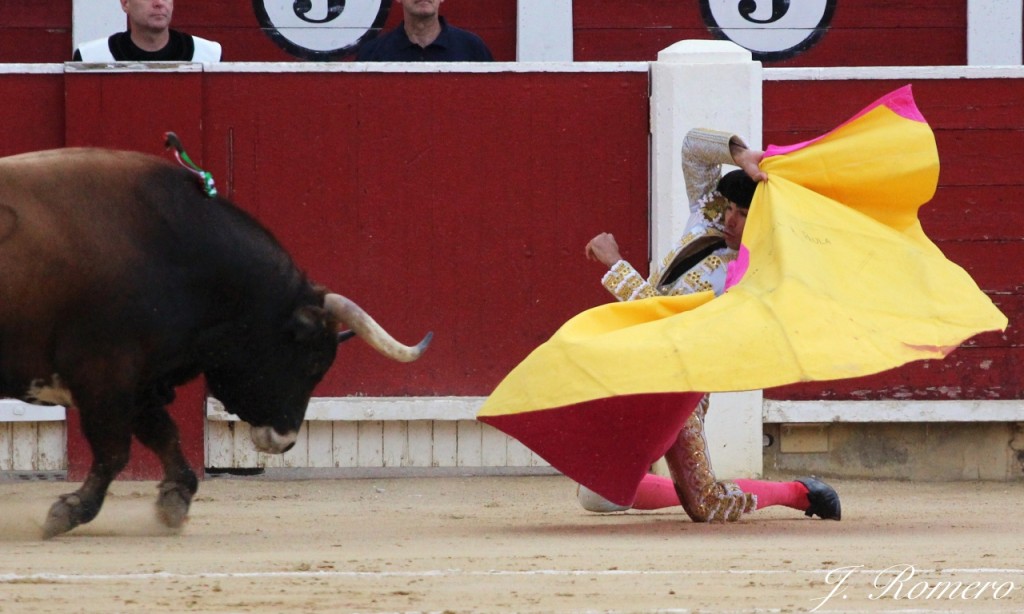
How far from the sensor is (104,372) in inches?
199

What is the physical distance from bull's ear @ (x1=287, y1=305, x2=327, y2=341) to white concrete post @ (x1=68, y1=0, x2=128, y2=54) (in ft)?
12.1

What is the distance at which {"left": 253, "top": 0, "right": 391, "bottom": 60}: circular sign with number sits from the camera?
8.77 metres

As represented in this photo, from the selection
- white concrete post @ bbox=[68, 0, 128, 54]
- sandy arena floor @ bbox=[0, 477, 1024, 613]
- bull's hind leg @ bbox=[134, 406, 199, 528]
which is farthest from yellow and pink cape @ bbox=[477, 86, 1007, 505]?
white concrete post @ bbox=[68, 0, 128, 54]

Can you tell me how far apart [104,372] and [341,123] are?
6.99 feet

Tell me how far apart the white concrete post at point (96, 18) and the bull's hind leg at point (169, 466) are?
361 centimetres

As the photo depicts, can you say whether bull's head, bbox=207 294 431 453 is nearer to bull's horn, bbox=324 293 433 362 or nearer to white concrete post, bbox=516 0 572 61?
bull's horn, bbox=324 293 433 362

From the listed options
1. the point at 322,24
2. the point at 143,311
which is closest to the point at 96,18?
the point at 322,24

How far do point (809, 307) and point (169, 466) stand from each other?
1.94m

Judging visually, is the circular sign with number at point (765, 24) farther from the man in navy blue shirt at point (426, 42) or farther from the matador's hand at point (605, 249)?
the matador's hand at point (605, 249)

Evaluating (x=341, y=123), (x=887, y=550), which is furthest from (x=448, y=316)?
(x=887, y=550)

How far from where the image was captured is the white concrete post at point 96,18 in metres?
8.56

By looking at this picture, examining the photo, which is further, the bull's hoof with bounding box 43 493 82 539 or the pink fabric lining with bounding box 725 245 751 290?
the pink fabric lining with bounding box 725 245 751 290

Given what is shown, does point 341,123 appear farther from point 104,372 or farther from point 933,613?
point 933,613

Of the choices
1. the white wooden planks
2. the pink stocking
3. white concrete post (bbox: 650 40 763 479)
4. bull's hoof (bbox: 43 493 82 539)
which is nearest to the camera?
bull's hoof (bbox: 43 493 82 539)
